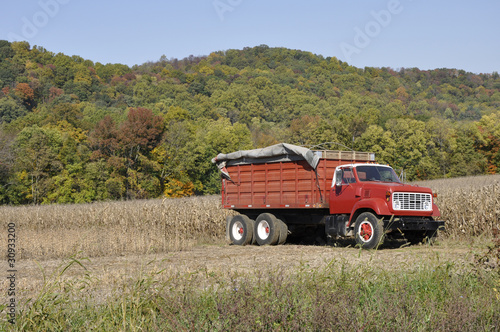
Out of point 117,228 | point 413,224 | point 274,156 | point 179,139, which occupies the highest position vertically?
point 179,139

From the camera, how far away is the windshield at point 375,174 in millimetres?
16656

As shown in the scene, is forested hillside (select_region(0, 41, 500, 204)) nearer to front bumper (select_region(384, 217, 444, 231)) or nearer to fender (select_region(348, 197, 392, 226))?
fender (select_region(348, 197, 392, 226))

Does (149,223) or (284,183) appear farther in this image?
(149,223)

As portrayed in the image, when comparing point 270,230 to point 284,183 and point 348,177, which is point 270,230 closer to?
point 284,183

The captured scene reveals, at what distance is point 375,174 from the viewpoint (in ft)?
55.0

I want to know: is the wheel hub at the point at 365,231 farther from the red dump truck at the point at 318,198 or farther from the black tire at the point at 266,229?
the black tire at the point at 266,229

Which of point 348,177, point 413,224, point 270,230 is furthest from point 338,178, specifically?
point 270,230

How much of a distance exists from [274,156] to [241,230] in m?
3.22

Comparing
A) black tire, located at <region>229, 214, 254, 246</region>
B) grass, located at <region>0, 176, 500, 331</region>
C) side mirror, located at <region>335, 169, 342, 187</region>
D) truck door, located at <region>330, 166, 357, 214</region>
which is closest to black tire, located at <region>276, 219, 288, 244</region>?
black tire, located at <region>229, 214, 254, 246</region>

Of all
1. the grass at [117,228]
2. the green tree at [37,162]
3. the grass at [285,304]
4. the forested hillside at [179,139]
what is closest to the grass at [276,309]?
the grass at [285,304]

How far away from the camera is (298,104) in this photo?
13550 centimetres

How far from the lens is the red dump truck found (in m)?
15.6

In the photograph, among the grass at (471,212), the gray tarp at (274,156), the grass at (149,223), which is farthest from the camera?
the grass at (471,212)

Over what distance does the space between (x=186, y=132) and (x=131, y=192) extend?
10.6 meters
